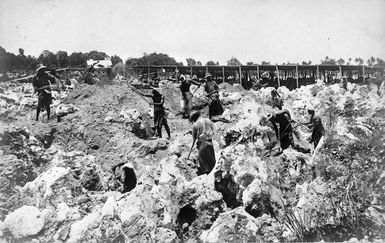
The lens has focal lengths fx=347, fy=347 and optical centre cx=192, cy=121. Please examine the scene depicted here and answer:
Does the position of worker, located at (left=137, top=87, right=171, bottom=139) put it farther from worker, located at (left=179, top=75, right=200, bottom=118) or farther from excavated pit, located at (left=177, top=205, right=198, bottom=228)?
excavated pit, located at (left=177, top=205, right=198, bottom=228)

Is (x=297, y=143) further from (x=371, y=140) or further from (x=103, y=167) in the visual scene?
(x=103, y=167)

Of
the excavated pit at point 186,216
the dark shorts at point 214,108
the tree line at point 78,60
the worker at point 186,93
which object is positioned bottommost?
the excavated pit at point 186,216

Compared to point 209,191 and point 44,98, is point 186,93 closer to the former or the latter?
point 44,98

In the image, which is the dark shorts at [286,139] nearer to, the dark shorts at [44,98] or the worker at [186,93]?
the worker at [186,93]

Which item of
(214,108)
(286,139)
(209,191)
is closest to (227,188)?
(209,191)

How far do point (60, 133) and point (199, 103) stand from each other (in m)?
4.30

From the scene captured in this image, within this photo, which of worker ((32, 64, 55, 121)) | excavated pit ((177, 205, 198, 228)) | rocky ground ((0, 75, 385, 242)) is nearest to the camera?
rocky ground ((0, 75, 385, 242))

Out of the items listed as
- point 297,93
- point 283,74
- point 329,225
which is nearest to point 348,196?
point 329,225

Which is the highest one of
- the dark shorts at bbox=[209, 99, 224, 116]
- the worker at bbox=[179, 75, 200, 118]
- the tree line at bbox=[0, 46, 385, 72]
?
the tree line at bbox=[0, 46, 385, 72]

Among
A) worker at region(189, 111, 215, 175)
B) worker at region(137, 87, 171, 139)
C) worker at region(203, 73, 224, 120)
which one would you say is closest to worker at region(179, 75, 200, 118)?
worker at region(203, 73, 224, 120)

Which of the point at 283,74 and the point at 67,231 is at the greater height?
the point at 283,74

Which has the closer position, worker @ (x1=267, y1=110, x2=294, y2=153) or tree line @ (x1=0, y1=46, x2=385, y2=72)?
worker @ (x1=267, y1=110, x2=294, y2=153)

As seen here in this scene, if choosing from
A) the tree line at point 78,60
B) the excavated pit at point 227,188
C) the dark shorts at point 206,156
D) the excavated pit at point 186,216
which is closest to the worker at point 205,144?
the dark shorts at point 206,156

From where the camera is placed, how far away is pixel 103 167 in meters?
7.57
